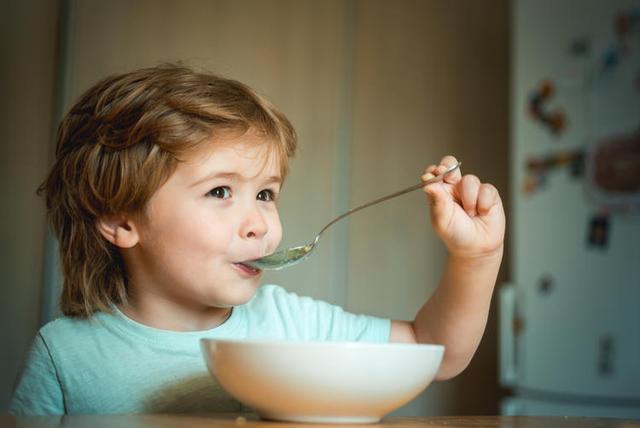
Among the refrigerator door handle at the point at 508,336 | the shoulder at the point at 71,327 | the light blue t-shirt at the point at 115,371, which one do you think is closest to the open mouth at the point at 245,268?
the light blue t-shirt at the point at 115,371

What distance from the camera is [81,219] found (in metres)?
1.23

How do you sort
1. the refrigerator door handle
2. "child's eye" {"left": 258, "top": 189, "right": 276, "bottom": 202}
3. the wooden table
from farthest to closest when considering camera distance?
the refrigerator door handle
"child's eye" {"left": 258, "top": 189, "right": 276, "bottom": 202}
the wooden table

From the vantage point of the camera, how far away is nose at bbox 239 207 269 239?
1053mm

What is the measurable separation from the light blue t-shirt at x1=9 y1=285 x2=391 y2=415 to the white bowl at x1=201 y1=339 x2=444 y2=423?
39 centimetres

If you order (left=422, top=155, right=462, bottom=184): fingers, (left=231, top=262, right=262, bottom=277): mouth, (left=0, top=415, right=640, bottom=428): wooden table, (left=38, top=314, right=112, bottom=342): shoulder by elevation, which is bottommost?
(left=0, top=415, right=640, bottom=428): wooden table

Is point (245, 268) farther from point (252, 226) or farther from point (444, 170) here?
point (444, 170)

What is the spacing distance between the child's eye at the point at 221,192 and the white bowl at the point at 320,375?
17.6 inches

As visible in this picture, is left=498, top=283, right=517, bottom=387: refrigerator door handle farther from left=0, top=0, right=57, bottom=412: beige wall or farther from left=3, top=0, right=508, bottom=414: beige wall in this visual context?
left=0, top=0, right=57, bottom=412: beige wall

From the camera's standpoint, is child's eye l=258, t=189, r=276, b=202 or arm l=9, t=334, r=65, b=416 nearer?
arm l=9, t=334, r=65, b=416

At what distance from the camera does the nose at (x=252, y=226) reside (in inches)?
41.4

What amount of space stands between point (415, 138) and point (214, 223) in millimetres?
2081

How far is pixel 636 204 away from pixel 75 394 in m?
1.63

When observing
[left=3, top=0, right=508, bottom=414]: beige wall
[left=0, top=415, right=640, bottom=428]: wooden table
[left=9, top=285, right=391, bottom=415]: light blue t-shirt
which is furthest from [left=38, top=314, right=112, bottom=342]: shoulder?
[left=3, top=0, right=508, bottom=414]: beige wall

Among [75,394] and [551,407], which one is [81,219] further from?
[551,407]
